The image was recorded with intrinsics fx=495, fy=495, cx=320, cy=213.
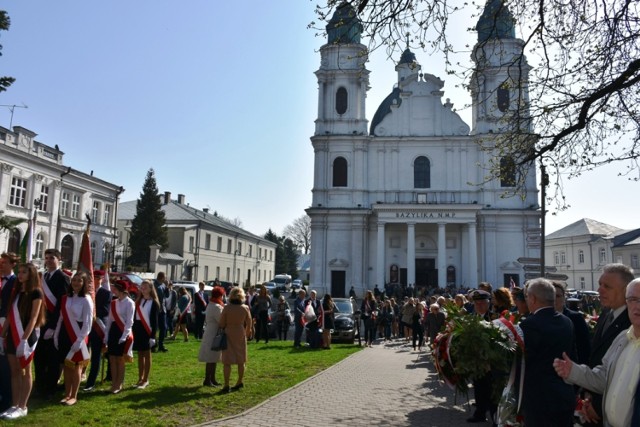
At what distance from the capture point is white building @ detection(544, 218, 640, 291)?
191 ft

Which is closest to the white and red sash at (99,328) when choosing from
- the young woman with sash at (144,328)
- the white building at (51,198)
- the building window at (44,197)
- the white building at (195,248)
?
the young woman with sash at (144,328)

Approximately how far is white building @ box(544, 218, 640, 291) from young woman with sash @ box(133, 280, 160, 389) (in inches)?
2352

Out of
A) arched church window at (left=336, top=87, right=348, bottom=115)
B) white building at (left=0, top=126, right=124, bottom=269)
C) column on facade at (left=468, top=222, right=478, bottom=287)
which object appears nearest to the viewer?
white building at (left=0, top=126, right=124, bottom=269)

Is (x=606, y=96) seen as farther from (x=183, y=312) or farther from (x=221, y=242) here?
(x=221, y=242)

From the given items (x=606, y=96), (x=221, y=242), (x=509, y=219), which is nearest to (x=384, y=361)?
(x=606, y=96)

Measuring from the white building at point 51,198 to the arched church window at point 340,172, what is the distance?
21.0 m

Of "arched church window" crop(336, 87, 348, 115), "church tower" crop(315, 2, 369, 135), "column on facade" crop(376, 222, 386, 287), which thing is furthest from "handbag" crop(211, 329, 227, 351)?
"arched church window" crop(336, 87, 348, 115)

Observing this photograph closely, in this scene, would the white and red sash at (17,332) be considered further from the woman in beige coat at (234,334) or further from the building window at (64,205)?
the building window at (64,205)

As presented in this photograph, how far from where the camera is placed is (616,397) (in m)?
3.28

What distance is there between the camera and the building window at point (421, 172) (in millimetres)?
41656

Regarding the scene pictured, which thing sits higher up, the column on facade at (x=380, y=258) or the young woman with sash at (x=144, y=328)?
the column on facade at (x=380, y=258)

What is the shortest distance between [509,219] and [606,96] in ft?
99.5

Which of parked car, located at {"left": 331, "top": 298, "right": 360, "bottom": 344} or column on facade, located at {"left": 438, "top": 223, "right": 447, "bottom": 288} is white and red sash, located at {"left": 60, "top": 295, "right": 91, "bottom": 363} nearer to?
parked car, located at {"left": 331, "top": 298, "right": 360, "bottom": 344}

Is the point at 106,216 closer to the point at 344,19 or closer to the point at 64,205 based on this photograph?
the point at 64,205
